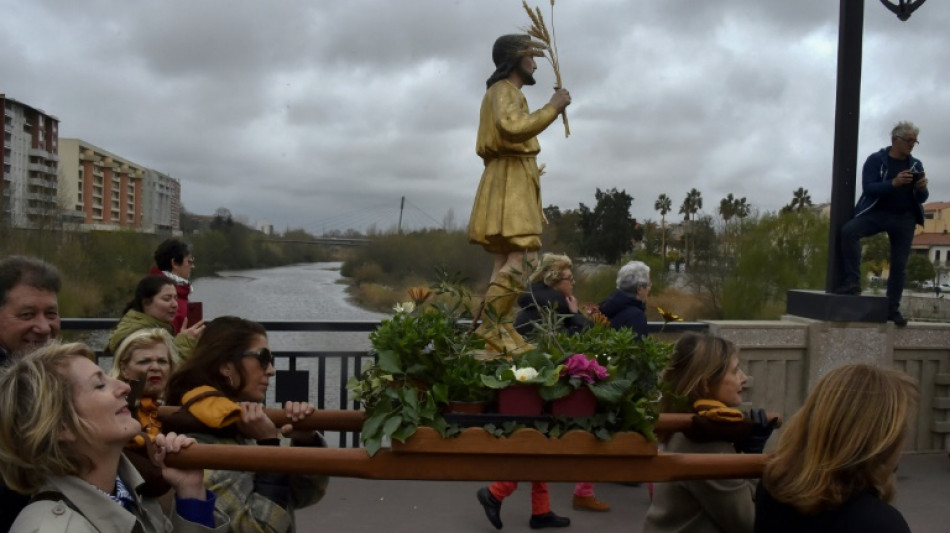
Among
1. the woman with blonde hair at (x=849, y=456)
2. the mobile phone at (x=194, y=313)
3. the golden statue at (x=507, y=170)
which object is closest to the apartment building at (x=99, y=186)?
the mobile phone at (x=194, y=313)

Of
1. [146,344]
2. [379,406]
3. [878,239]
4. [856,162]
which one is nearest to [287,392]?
[146,344]

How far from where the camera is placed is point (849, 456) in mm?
1708

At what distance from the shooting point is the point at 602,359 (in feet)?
6.35

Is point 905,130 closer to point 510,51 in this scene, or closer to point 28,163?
point 510,51

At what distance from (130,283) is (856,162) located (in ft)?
32.6

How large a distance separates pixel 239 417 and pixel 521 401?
817mm

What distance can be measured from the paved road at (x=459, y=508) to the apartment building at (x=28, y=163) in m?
12.7

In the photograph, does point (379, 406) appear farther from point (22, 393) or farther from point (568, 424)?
point (22, 393)

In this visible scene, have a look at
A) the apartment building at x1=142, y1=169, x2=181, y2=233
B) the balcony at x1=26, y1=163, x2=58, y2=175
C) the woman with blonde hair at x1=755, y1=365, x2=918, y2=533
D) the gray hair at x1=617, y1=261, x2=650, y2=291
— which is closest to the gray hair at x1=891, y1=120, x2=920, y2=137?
the gray hair at x1=617, y1=261, x2=650, y2=291

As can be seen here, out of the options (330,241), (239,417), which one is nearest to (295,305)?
(330,241)

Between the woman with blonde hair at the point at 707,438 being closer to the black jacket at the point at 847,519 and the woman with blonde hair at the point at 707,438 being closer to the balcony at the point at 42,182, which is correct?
the black jacket at the point at 847,519

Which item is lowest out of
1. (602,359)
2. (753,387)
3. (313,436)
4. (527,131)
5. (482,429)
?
(753,387)

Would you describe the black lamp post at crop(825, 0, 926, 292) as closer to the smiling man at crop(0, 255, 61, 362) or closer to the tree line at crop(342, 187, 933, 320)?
the smiling man at crop(0, 255, 61, 362)

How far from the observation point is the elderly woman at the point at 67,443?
1600 mm
